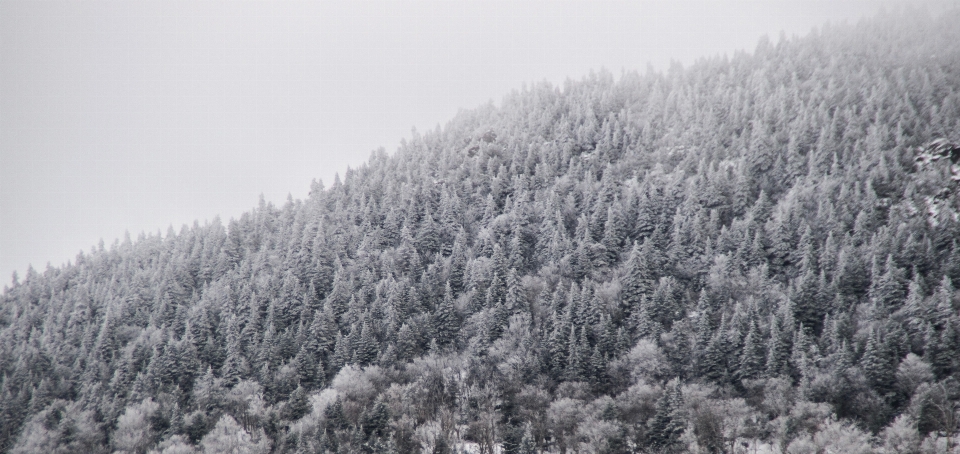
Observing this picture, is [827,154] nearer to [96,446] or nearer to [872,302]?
[872,302]

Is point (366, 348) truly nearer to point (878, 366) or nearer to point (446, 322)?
point (446, 322)

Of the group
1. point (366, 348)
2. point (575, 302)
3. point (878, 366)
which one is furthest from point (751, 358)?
point (366, 348)

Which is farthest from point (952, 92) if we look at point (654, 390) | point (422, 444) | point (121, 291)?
point (121, 291)

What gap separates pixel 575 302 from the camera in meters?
89.0

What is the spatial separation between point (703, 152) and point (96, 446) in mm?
128362

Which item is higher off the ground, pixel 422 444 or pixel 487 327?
pixel 487 327

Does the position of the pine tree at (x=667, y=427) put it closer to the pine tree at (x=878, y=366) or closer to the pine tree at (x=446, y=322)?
the pine tree at (x=878, y=366)

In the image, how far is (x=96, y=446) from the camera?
250 ft

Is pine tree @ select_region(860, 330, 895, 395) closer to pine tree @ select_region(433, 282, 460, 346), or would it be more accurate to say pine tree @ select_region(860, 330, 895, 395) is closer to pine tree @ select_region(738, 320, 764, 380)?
pine tree @ select_region(738, 320, 764, 380)

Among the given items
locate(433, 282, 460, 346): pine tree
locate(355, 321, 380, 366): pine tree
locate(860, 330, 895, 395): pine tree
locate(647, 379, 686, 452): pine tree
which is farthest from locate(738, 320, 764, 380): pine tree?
locate(355, 321, 380, 366): pine tree

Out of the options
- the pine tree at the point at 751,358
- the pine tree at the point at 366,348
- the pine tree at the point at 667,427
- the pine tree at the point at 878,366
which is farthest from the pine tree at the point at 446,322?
the pine tree at the point at 878,366

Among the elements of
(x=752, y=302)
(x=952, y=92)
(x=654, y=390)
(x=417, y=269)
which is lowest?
(x=654, y=390)

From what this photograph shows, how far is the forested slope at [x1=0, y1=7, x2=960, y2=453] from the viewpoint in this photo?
6769 centimetres

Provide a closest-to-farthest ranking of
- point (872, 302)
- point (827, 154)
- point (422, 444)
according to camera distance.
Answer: point (422, 444)
point (872, 302)
point (827, 154)
